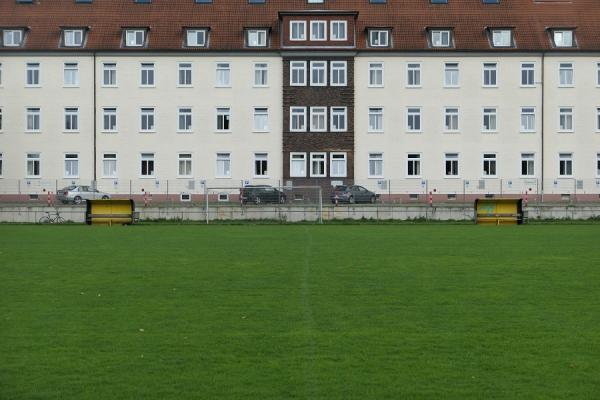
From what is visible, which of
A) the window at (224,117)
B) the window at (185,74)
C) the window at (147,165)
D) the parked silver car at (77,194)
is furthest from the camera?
the window at (224,117)

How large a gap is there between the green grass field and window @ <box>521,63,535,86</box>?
149ft

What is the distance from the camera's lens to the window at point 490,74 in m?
69.6

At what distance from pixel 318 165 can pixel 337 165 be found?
1307 millimetres

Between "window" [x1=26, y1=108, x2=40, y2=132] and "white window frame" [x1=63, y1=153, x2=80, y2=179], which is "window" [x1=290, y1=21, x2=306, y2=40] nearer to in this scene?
"white window frame" [x1=63, y1=153, x2=80, y2=179]

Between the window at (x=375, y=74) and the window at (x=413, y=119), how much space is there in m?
2.75

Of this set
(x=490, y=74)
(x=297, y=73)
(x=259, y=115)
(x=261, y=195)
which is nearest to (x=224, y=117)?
(x=259, y=115)

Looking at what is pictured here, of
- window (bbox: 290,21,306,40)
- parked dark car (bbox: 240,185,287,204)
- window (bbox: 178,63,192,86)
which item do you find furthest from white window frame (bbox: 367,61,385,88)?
parked dark car (bbox: 240,185,287,204)

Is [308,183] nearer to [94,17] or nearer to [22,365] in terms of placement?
[94,17]

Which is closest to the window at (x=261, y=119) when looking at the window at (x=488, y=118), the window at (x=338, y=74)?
the window at (x=338, y=74)

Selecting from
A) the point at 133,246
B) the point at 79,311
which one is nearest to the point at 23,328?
the point at 79,311

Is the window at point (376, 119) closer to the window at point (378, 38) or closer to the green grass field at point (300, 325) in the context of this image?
the window at point (378, 38)

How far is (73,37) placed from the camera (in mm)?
69312

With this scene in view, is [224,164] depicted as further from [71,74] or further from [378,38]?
[378,38]

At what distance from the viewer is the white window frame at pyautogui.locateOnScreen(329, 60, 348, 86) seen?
6888cm
